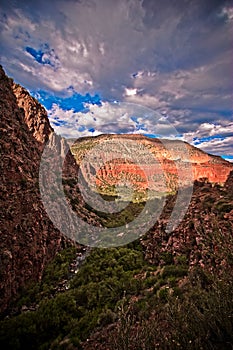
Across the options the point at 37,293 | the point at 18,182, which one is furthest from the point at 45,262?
the point at 18,182

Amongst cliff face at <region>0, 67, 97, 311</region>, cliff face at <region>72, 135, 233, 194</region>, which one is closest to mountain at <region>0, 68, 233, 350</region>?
cliff face at <region>0, 67, 97, 311</region>

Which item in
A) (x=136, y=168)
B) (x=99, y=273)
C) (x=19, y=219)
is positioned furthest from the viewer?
(x=136, y=168)

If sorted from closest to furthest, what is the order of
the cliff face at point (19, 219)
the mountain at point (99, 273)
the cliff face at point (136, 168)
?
the mountain at point (99, 273) → the cliff face at point (19, 219) → the cliff face at point (136, 168)

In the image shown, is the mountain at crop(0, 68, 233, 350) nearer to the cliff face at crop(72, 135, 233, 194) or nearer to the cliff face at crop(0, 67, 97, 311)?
the cliff face at crop(0, 67, 97, 311)

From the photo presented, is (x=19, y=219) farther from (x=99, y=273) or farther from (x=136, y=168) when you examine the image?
(x=136, y=168)

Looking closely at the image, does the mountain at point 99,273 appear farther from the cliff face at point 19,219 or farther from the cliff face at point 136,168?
the cliff face at point 136,168

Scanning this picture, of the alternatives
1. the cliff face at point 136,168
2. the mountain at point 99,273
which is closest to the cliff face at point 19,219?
the mountain at point 99,273

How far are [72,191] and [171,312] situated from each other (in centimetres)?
2865

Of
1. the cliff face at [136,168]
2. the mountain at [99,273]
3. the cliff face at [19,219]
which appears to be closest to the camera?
the mountain at [99,273]

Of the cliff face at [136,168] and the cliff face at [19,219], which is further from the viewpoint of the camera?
the cliff face at [136,168]

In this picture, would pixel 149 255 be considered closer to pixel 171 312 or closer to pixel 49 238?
pixel 49 238

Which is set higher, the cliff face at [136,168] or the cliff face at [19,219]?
the cliff face at [136,168]

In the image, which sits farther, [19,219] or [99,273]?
[19,219]

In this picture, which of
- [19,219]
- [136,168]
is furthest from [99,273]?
[136,168]
